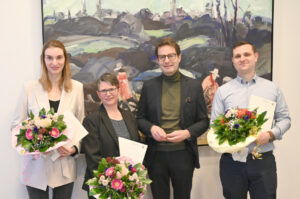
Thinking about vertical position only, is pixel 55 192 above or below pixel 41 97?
below

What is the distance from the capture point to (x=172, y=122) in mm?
2299

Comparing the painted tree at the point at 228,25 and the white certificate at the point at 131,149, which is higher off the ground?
the painted tree at the point at 228,25

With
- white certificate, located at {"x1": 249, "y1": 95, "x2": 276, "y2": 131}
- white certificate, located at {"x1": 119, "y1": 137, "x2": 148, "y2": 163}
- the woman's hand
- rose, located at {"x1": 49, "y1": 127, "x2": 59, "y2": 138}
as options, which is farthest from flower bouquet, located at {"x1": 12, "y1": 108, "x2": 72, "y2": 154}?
white certificate, located at {"x1": 249, "y1": 95, "x2": 276, "y2": 131}

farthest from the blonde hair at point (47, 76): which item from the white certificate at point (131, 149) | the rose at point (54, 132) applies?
the white certificate at point (131, 149)

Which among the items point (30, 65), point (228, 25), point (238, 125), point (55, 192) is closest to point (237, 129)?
point (238, 125)

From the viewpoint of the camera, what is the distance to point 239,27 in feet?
9.37

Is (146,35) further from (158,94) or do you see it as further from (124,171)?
(124,171)

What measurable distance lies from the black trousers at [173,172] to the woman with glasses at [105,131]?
334 mm

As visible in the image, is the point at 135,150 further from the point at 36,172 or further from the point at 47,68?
the point at 47,68

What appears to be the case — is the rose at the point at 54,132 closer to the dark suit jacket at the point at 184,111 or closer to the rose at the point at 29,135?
the rose at the point at 29,135

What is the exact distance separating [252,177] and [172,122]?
0.78 metres

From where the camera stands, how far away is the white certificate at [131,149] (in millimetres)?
1982

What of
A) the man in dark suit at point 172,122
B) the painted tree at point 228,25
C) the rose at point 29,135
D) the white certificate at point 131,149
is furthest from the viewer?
the painted tree at point 228,25

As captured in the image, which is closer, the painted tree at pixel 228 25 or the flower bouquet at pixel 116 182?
the flower bouquet at pixel 116 182
